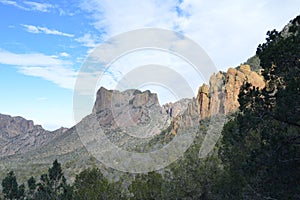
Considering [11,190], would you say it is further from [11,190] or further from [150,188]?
[150,188]

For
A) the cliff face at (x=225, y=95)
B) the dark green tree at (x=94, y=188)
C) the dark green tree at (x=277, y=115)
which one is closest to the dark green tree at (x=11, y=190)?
the dark green tree at (x=94, y=188)

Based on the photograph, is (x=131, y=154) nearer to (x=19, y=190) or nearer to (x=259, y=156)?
(x=19, y=190)

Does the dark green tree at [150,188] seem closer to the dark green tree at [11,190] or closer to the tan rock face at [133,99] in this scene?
the dark green tree at [11,190]

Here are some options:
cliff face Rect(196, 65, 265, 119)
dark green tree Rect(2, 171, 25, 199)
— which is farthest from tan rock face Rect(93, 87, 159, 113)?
dark green tree Rect(2, 171, 25, 199)

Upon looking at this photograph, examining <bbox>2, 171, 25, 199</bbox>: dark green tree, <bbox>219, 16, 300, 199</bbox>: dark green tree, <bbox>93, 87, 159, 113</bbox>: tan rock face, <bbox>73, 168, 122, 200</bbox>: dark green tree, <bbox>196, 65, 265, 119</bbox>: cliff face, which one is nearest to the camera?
<bbox>219, 16, 300, 199</bbox>: dark green tree

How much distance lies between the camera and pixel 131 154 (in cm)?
7862

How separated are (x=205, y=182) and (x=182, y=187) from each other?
1732 mm

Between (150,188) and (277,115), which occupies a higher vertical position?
(277,115)

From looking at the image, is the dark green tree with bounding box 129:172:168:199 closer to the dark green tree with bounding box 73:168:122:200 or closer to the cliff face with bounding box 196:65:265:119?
the dark green tree with bounding box 73:168:122:200

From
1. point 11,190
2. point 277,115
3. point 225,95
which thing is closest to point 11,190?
point 11,190

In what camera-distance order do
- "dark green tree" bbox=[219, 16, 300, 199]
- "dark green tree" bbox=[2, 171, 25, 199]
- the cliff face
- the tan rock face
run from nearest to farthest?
"dark green tree" bbox=[219, 16, 300, 199], "dark green tree" bbox=[2, 171, 25, 199], the cliff face, the tan rock face

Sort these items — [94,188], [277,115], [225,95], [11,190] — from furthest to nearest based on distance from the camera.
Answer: [225,95] < [11,190] < [94,188] < [277,115]

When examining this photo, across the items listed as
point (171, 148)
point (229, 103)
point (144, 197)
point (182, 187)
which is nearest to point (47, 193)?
point (144, 197)

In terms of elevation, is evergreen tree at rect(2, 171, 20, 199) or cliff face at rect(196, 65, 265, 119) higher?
cliff face at rect(196, 65, 265, 119)
